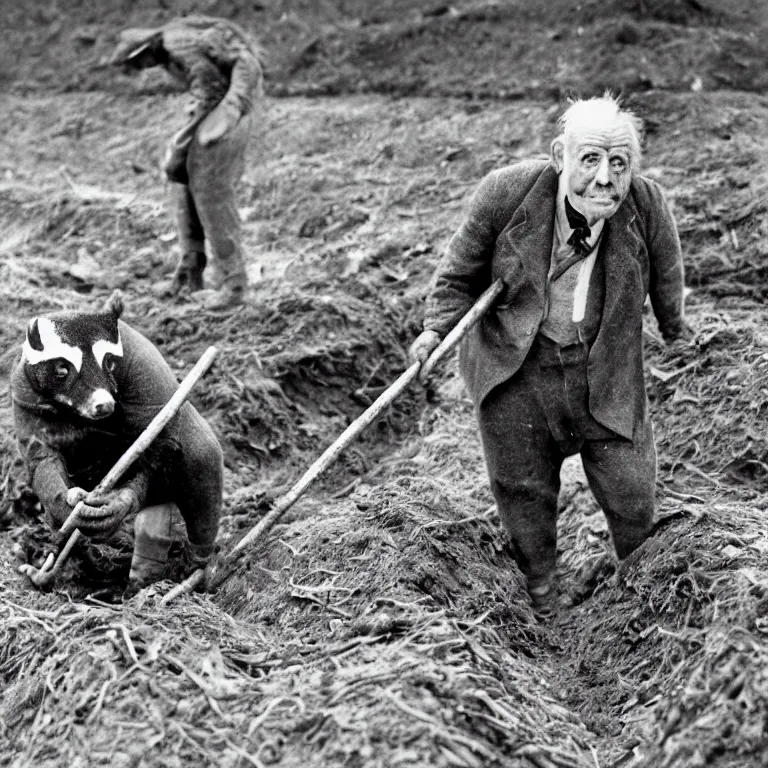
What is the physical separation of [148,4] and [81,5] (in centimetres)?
80

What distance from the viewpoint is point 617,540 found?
17.4ft

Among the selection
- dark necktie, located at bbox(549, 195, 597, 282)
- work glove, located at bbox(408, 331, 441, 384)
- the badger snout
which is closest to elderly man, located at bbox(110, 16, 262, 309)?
the badger snout

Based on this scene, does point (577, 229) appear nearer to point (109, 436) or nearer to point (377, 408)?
point (377, 408)

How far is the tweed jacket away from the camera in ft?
16.0

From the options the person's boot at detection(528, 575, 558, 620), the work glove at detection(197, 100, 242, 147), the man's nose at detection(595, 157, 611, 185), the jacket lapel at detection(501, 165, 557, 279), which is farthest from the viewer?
the work glove at detection(197, 100, 242, 147)

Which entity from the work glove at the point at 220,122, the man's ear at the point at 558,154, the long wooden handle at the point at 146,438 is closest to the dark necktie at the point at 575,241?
the man's ear at the point at 558,154

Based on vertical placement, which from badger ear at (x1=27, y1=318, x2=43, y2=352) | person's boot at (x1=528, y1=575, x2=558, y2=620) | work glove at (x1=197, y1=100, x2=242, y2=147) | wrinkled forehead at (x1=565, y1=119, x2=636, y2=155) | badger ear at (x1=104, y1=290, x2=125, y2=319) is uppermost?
wrinkled forehead at (x1=565, y1=119, x2=636, y2=155)

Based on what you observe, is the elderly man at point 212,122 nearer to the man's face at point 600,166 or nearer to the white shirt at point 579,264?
the white shirt at point 579,264

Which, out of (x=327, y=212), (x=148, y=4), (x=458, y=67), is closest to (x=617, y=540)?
(x=327, y=212)

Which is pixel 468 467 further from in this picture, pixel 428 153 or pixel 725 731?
pixel 428 153

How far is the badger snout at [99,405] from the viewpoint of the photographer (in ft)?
16.8

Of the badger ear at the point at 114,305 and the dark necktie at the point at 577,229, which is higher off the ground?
the badger ear at the point at 114,305

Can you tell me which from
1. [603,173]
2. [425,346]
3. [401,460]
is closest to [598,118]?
[603,173]

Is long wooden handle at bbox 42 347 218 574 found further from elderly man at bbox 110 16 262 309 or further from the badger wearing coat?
elderly man at bbox 110 16 262 309
